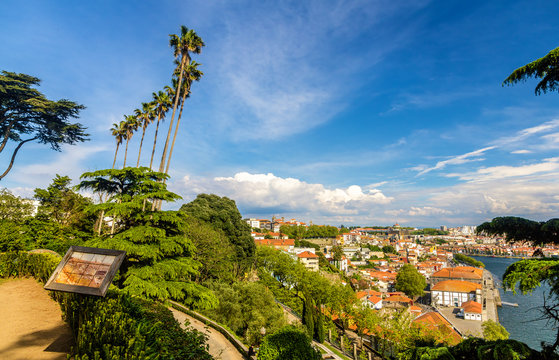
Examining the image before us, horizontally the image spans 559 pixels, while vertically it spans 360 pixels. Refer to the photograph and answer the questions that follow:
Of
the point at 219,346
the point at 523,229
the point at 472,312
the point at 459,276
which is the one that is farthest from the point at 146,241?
the point at 459,276

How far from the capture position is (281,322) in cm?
1922

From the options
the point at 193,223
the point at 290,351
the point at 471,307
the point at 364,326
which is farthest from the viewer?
the point at 471,307

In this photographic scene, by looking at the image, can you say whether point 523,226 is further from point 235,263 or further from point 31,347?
point 235,263

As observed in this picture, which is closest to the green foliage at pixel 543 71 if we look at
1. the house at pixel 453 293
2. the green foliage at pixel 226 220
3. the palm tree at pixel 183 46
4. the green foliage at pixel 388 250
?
the palm tree at pixel 183 46

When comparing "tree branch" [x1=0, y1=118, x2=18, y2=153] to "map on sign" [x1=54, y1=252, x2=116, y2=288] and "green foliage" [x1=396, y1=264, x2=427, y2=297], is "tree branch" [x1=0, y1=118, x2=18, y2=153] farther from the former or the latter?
"green foliage" [x1=396, y1=264, x2=427, y2=297]

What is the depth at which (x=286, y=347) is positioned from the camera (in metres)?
10.4

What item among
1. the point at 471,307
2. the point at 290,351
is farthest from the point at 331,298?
the point at 471,307

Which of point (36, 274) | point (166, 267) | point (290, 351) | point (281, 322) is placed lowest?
point (281, 322)

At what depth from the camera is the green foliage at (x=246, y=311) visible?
1739 cm

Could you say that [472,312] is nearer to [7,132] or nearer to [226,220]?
[226,220]

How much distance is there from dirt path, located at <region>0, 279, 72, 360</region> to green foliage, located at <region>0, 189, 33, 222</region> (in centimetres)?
1165

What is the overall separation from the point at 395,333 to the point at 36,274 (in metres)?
30.7

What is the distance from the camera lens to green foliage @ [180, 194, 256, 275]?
110 feet

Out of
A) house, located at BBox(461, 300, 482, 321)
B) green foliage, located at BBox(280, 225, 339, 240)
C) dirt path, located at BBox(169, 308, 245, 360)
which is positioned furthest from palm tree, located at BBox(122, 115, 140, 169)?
green foliage, located at BBox(280, 225, 339, 240)
